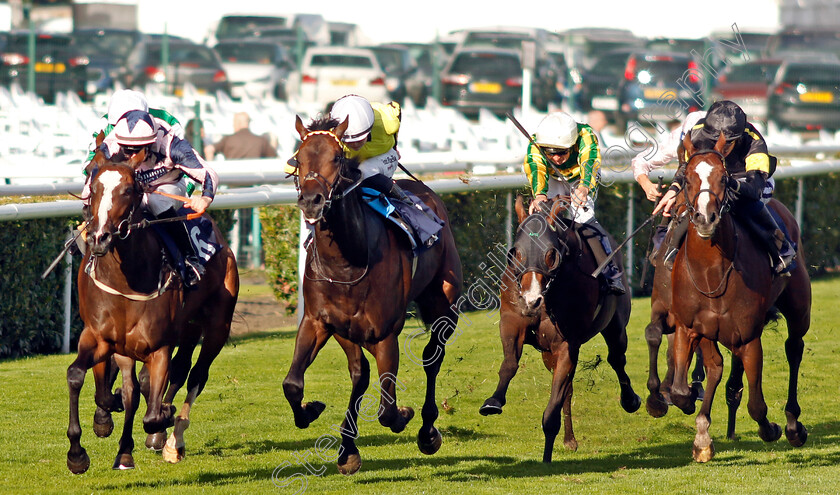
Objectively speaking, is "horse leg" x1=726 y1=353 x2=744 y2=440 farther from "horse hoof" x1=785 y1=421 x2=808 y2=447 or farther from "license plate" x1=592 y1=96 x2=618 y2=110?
"license plate" x1=592 y1=96 x2=618 y2=110

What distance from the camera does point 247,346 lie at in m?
10.4

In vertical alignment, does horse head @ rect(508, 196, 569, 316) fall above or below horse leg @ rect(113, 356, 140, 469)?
above

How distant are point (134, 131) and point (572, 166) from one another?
2.47m

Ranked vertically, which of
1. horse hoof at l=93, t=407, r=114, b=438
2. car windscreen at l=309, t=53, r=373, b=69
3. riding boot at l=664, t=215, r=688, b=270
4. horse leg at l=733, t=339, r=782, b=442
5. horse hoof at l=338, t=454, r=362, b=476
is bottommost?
horse hoof at l=338, t=454, r=362, b=476

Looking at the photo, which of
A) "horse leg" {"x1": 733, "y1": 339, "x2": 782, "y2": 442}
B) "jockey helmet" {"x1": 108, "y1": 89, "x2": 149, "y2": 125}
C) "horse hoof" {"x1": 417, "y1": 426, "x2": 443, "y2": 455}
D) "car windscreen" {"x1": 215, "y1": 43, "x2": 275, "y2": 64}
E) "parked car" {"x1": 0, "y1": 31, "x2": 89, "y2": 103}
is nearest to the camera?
"jockey helmet" {"x1": 108, "y1": 89, "x2": 149, "y2": 125}

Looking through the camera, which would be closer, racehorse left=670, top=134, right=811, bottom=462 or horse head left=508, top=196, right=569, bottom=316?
horse head left=508, top=196, right=569, bottom=316

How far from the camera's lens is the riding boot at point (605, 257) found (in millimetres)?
7230

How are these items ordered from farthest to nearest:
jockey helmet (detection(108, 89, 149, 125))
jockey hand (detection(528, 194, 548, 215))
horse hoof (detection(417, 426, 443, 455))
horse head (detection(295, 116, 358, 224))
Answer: horse hoof (detection(417, 426, 443, 455)) < jockey hand (detection(528, 194, 548, 215)) < jockey helmet (detection(108, 89, 149, 125)) < horse head (detection(295, 116, 358, 224))

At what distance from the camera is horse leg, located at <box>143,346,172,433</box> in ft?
20.2

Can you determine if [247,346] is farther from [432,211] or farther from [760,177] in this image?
[760,177]

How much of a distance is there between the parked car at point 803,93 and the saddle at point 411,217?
1539 cm

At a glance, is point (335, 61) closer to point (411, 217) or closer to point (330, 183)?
point (411, 217)

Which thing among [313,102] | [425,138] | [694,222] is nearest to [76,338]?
[694,222]

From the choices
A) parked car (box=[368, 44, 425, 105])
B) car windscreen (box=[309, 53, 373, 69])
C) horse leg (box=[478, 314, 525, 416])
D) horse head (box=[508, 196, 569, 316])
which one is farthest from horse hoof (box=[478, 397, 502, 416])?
parked car (box=[368, 44, 425, 105])
